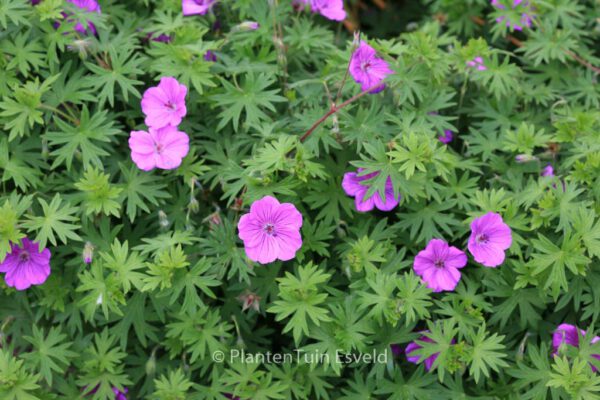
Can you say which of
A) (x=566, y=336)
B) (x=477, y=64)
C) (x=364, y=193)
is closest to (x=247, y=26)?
(x=364, y=193)

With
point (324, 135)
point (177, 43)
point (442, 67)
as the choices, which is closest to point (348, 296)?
point (324, 135)

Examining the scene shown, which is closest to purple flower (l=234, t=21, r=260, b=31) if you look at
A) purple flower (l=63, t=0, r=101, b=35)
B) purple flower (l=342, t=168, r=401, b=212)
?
purple flower (l=63, t=0, r=101, b=35)

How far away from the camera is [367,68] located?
274 cm

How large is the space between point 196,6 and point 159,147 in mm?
728

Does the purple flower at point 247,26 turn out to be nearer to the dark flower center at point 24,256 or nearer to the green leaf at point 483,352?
the dark flower center at point 24,256

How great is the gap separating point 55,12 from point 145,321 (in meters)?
1.26

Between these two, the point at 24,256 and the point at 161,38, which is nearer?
the point at 24,256

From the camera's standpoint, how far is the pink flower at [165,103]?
2566 mm

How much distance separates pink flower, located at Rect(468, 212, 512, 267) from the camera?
2.39 metres

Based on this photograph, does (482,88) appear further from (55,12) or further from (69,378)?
(69,378)

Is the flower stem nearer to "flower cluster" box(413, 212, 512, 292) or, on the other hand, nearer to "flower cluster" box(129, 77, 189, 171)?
"flower cluster" box(129, 77, 189, 171)

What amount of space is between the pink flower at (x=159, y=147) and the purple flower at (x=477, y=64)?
4.23ft

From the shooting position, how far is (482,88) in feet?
10.2

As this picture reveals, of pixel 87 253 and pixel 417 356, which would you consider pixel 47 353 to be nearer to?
pixel 87 253
